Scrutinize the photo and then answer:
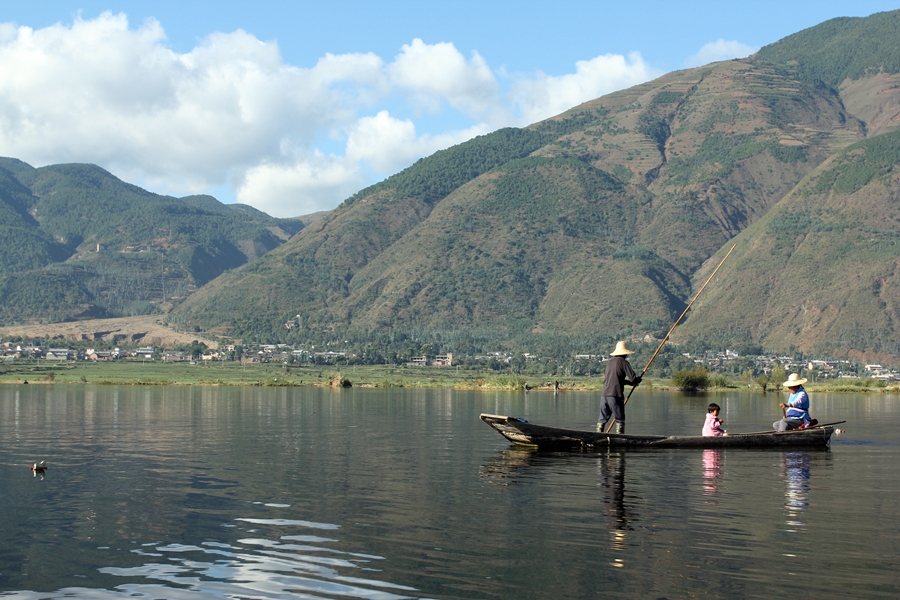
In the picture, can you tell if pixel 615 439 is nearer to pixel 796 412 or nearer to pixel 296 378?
pixel 796 412

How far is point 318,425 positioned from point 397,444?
377 inches

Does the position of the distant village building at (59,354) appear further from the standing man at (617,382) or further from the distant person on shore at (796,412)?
the distant person on shore at (796,412)

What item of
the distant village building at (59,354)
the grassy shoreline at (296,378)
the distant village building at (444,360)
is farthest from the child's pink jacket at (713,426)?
the distant village building at (59,354)

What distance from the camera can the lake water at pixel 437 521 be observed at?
13.1 m

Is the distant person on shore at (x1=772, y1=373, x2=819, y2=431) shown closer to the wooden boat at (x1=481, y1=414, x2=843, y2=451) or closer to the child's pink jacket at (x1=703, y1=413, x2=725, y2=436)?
the wooden boat at (x1=481, y1=414, x2=843, y2=451)

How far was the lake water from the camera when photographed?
1312 cm

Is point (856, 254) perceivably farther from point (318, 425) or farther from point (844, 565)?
point (844, 565)

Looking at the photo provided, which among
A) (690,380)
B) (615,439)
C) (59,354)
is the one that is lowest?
(690,380)

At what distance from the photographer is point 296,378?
376ft

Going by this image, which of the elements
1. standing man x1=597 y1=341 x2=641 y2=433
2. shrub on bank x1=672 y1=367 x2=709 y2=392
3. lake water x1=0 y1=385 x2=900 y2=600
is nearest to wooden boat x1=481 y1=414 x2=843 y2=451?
lake water x1=0 y1=385 x2=900 y2=600

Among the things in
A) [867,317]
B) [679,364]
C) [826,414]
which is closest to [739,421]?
[826,414]

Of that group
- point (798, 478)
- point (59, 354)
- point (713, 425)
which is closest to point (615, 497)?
point (798, 478)

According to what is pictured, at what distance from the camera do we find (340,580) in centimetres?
1323

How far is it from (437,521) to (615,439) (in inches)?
481
